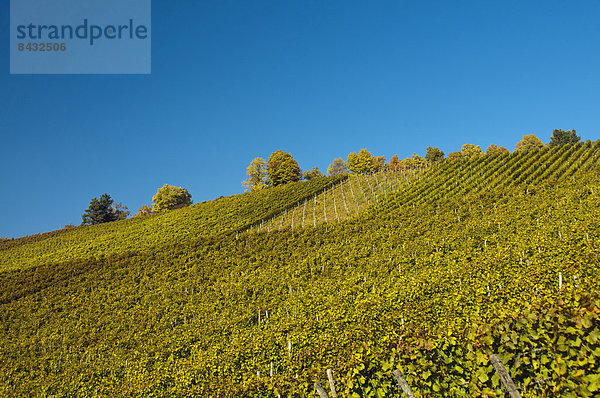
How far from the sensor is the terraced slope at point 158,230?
36438 millimetres

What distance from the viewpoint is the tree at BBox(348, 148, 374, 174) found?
82625mm

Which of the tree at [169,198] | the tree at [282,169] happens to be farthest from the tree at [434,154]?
the tree at [169,198]

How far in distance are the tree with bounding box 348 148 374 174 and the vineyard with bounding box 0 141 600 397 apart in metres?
43.3

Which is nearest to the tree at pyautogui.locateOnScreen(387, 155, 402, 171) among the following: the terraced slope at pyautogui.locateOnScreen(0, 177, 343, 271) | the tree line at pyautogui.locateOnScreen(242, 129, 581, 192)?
the tree line at pyautogui.locateOnScreen(242, 129, 581, 192)

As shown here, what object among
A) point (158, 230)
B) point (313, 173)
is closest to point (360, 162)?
point (313, 173)

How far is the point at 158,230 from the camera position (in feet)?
133

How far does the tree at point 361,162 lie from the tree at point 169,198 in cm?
4089

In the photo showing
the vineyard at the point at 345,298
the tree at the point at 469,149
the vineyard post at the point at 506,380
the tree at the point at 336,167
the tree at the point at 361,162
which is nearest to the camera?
the vineyard post at the point at 506,380

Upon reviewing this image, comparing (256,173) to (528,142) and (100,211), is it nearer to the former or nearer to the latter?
(100,211)

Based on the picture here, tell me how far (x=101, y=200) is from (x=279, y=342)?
209 feet

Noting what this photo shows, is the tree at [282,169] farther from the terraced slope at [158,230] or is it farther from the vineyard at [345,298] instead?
the vineyard at [345,298]

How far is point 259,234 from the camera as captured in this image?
3269 centimetres

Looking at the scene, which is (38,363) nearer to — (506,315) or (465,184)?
(506,315)

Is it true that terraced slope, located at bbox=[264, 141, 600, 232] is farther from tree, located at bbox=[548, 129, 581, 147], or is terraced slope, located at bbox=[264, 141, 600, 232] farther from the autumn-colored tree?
tree, located at bbox=[548, 129, 581, 147]
